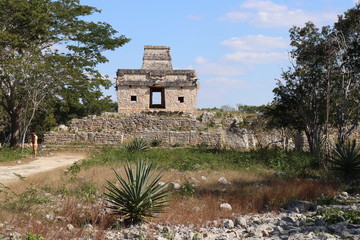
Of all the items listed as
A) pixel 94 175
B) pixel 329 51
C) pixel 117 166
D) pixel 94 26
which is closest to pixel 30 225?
pixel 94 175

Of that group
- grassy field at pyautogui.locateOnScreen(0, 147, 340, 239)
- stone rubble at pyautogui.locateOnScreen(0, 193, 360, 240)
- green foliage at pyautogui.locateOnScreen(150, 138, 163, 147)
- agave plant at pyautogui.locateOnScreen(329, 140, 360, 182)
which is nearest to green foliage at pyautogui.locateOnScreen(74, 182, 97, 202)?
grassy field at pyautogui.locateOnScreen(0, 147, 340, 239)

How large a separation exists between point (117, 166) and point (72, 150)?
7787 millimetres

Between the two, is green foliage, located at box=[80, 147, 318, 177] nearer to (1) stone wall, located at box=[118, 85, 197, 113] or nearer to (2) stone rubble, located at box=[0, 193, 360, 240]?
(2) stone rubble, located at box=[0, 193, 360, 240]

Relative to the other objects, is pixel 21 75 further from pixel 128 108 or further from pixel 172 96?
pixel 172 96

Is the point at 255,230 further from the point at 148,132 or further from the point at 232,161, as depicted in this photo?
the point at 148,132

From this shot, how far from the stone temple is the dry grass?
1284cm

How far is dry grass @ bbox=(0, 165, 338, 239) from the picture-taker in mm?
5895

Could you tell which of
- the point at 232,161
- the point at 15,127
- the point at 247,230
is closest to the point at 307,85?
the point at 232,161

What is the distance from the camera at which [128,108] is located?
76.2 feet

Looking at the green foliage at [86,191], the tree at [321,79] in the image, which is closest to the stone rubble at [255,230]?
the green foliage at [86,191]

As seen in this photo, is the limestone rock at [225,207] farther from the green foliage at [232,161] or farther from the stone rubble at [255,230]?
the green foliage at [232,161]

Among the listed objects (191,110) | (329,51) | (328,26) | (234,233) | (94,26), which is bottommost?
(234,233)

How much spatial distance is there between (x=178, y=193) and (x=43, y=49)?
47.6 ft

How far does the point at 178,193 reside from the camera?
7770 millimetres
